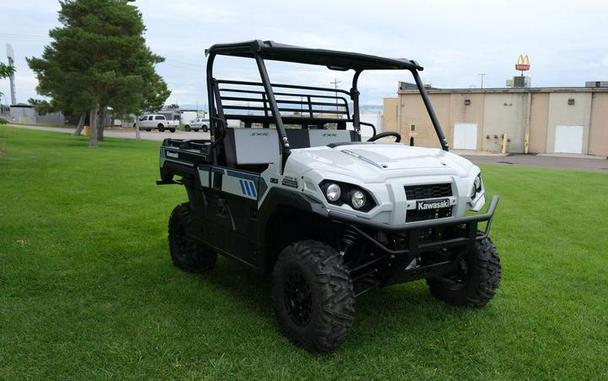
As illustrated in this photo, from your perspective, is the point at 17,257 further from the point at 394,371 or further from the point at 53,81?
the point at 53,81

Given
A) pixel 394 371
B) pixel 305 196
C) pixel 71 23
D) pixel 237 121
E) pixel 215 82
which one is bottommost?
pixel 394 371

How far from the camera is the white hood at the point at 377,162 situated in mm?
3625

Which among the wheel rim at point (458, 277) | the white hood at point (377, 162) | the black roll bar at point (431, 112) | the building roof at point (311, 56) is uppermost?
the building roof at point (311, 56)

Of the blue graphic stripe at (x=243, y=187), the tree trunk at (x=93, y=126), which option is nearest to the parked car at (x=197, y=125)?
the tree trunk at (x=93, y=126)

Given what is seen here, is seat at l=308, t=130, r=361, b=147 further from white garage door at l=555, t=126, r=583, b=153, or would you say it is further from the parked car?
the parked car

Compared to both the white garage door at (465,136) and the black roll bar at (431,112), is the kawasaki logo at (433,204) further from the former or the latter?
the white garage door at (465,136)

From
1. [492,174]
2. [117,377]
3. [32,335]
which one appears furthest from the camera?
[492,174]

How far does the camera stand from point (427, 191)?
3.73m

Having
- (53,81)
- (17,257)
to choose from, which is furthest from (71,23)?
(17,257)

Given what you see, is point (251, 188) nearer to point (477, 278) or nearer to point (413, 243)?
point (413, 243)

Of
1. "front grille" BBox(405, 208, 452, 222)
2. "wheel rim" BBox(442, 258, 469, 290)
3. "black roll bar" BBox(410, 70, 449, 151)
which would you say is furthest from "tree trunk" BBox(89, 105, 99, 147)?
"front grille" BBox(405, 208, 452, 222)

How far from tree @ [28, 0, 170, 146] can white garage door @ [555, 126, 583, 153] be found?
23185mm

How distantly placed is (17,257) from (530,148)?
32882 mm

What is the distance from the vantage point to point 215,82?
480cm
